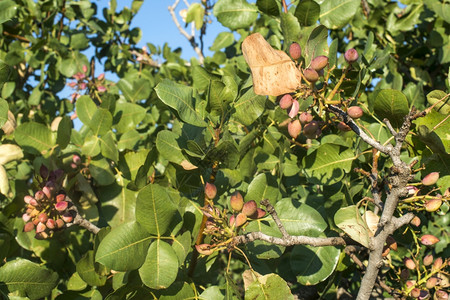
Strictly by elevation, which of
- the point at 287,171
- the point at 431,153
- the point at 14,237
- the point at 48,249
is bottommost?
the point at 48,249

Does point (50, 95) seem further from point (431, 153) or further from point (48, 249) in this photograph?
point (431, 153)

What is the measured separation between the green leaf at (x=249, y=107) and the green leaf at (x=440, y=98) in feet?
1.16

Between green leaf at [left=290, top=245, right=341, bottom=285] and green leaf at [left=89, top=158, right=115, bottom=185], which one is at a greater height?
green leaf at [left=89, top=158, right=115, bottom=185]

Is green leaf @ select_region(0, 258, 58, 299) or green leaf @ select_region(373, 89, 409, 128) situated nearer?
green leaf @ select_region(373, 89, 409, 128)

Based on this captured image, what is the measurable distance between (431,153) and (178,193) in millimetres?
620

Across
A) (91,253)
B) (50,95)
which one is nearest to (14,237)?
(91,253)

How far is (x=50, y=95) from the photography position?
258 centimetres

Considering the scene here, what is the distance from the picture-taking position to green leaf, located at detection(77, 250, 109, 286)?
116cm

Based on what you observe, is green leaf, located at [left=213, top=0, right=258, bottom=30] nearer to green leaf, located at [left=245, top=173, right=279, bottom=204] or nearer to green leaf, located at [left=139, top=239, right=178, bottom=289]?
green leaf, located at [left=245, top=173, right=279, bottom=204]

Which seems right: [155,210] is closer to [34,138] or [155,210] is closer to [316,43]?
[316,43]

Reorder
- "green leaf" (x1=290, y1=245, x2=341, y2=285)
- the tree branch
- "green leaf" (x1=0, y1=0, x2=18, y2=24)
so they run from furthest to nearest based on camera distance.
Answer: the tree branch < "green leaf" (x1=0, y1=0, x2=18, y2=24) < "green leaf" (x1=290, y1=245, x2=341, y2=285)

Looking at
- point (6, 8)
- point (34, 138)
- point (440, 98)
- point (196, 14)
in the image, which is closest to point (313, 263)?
point (440, 98)

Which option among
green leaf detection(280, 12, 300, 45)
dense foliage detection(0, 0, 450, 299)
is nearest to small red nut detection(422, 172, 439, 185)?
dense foliage detection(0, 0, 450, 299)

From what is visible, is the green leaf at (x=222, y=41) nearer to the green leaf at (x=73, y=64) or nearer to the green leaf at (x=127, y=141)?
the green leaf at (x=73, y=64)
